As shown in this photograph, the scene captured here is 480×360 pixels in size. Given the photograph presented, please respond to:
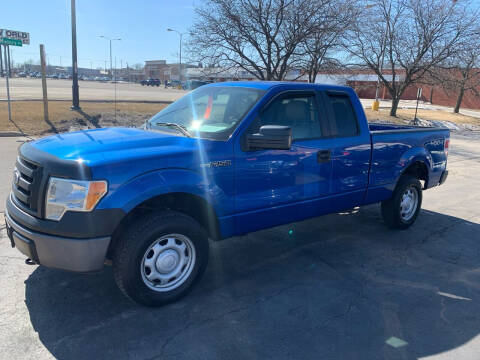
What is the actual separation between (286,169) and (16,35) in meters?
13.4

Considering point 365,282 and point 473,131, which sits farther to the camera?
point 473,131

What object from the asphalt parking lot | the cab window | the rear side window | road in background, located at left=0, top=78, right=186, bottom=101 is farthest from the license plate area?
road in background, located at left=0, top=78, right=186, bottom=101

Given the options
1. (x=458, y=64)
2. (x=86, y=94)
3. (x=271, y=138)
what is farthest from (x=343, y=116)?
(x=86, y=94)

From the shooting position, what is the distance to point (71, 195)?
296 cm

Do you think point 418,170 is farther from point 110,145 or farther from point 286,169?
point 110,145

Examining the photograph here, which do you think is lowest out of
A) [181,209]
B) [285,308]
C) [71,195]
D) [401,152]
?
[285,308]

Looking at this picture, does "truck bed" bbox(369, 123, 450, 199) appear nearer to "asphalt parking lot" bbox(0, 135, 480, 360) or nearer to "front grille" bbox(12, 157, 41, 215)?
"asphalt parking lot" bbox(0, 135, 480, 360)

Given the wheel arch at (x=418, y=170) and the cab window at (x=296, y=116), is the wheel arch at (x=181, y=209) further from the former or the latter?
the wheel arch at (x=418, y=170)

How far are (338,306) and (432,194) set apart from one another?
5445mm

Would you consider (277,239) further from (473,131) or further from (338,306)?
(473,131)

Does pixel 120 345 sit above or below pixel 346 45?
below

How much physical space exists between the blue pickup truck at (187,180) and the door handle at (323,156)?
1cm

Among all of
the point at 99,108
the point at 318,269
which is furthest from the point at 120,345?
the point at 99,108

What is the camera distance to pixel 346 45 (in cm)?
1822
